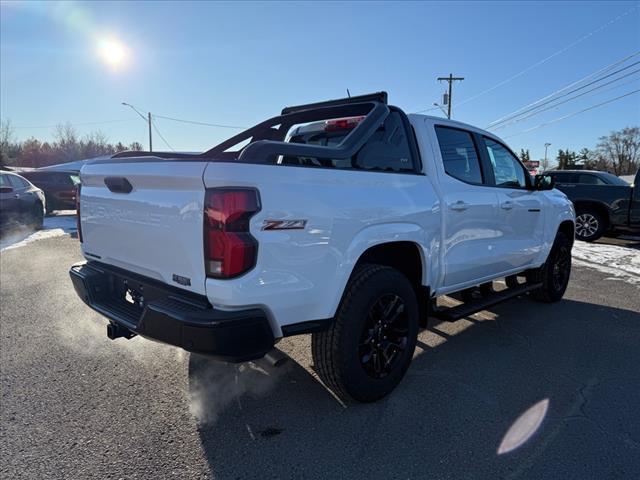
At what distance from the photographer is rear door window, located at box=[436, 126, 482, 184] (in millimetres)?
3754

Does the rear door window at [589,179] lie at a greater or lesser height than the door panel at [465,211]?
greater

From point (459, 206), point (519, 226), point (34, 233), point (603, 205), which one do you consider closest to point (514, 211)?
point (519, 226)

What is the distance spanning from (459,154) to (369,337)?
6.33 ft

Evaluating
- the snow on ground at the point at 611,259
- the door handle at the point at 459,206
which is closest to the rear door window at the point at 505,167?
the door handle at the point at 459,206

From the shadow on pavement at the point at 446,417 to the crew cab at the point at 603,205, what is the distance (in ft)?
24.9

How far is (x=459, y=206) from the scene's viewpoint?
12.0 ft

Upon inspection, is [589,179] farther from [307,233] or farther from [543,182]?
[307,233]

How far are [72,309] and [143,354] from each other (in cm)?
178

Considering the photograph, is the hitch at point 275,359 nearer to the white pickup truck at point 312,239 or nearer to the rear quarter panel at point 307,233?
the white pickup truck at point 312,239

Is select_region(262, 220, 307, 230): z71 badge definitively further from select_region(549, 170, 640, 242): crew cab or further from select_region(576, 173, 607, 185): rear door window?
select_region(576, 173, 607, 185): rear door window

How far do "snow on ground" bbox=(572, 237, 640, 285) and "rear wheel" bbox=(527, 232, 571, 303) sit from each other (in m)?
1.91

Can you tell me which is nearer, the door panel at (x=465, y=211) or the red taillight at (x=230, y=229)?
the red taillight at (x=230, y=229)

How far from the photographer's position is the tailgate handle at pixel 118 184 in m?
2.78

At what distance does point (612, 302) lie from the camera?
5746 mm
